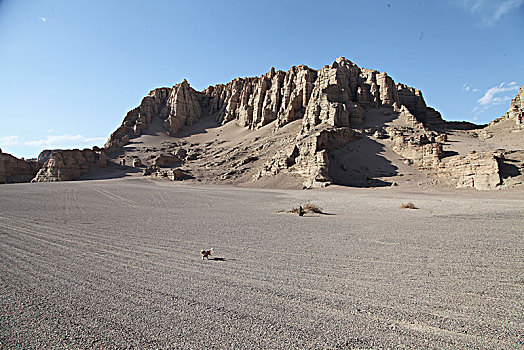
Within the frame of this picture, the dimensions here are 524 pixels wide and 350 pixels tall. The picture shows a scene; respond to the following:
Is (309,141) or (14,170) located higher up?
(309,141)

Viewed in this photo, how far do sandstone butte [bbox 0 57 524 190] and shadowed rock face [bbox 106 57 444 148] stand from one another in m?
0.28

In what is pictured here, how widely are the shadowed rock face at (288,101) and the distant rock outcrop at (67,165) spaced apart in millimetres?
19563

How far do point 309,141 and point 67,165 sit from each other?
37.7 meters

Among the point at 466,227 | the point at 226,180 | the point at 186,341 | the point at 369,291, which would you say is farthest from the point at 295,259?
the point at 226,180

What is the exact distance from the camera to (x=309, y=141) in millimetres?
30797

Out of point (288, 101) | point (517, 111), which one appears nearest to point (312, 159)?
point (288, 101)

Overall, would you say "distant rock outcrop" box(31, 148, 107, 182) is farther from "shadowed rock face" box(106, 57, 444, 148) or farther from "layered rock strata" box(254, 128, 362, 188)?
"layered rock strata" box(254, 128, 362, 188)

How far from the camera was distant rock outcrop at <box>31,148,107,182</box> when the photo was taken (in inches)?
1521

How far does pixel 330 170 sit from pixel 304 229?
21.8 meters

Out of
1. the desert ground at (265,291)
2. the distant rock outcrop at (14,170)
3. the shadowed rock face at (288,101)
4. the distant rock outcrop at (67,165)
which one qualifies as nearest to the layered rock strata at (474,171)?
the shadowed rock face at (288,101)

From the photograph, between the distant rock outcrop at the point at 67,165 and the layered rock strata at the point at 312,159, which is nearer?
the layered rock strata at the point at 312,159

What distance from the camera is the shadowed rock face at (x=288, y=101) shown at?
4450cm

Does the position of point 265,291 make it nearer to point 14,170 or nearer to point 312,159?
point 312,159

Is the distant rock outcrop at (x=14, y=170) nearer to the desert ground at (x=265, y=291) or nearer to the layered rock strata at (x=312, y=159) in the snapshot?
the layered rock strata at (x=312, y=159)
